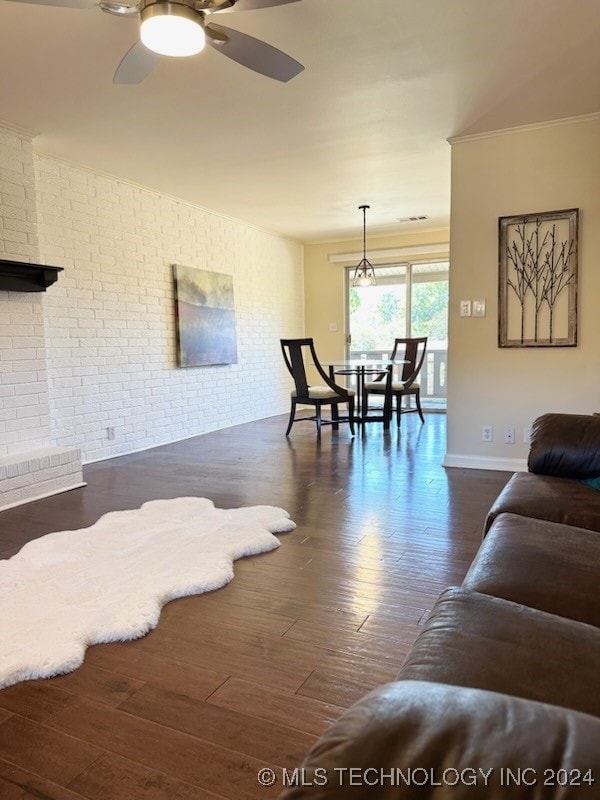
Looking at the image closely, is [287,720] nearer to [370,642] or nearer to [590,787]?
[370,642]

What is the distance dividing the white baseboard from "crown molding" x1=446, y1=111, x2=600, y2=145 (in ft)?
7.59

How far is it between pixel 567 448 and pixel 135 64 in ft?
7.93

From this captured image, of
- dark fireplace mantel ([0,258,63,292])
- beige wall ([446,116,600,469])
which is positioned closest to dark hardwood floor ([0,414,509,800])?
beige wall ([446,116,600,469])

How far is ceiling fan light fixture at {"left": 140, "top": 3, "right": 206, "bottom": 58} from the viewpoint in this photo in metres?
1.74

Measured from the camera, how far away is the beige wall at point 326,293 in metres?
7.56

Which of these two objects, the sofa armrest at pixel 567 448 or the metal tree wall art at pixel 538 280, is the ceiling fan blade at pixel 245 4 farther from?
the metal tree wall art at pixel 538 280

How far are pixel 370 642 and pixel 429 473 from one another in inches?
90.6

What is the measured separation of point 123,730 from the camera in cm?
131

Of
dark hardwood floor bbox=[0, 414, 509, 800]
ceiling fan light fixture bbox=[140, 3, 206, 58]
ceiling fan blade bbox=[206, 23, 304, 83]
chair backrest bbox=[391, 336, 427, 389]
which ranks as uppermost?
ceiling fan blade bbox=[206, 23, 304, 83]

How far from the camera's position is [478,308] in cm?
385

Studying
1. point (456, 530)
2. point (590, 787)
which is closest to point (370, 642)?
point (456, 530)

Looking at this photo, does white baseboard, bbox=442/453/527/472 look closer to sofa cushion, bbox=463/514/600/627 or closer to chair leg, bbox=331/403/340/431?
chair leg, bbox=331/403/340/431

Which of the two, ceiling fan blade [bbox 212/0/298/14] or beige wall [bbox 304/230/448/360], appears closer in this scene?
ceiling fan blade [bbox 212/0/298/14]

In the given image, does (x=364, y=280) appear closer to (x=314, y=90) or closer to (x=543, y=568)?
(x=314, y=90)
